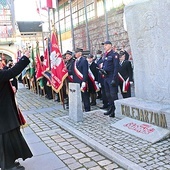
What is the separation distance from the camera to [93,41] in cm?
1413

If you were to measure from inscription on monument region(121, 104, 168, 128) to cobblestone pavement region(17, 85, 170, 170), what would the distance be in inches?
13.0

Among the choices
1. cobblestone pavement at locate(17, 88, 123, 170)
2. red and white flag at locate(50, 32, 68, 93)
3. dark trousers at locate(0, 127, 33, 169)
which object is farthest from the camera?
red and white flag at locate(50, 32, 68, 93)

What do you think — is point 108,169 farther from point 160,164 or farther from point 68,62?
point 68,62

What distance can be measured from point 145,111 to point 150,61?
1.02 metres

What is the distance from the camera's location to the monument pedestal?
14.3ft

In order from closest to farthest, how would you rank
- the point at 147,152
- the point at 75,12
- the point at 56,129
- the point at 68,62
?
the point at 147,152 < the point at 56,129 < the point at 68,62 < the point at 75,12

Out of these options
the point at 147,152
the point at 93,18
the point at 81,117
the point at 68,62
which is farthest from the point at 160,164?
the point at 93,18

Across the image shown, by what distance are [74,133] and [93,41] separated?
9687mm

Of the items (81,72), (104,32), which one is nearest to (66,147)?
(81,72)

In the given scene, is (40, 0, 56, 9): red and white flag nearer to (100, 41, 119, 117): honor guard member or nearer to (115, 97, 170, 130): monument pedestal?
(100, 41, 119, 117): honor guard member

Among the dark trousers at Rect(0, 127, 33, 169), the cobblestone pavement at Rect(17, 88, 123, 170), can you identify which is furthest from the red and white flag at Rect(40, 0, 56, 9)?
the dark trousers at Rect(0, 127, 33, 169)

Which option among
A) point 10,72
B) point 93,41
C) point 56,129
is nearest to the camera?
point 10,72

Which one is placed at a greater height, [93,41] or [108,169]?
[93,41]

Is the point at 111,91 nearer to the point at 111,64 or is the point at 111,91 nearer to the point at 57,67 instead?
the point at 111,64
